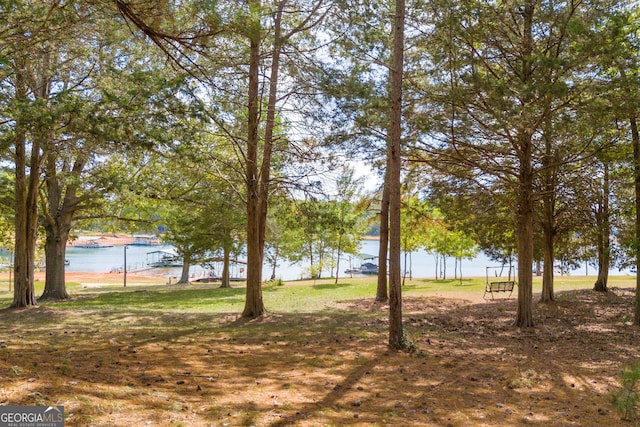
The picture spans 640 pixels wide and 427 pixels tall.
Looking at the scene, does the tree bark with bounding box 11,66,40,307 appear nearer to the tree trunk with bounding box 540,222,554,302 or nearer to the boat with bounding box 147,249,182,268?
the boat with bounding box 147,249,182,268

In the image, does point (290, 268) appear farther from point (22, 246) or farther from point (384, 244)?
point (22, 246)

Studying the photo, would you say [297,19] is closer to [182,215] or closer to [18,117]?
[18,117]

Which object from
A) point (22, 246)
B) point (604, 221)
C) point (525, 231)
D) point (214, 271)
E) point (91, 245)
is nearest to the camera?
point (525, 231)

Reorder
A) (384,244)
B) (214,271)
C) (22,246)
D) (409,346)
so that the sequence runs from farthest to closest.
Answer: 1. (214,271)
2. (384,244)
3. (22,246)
4. (409,346)

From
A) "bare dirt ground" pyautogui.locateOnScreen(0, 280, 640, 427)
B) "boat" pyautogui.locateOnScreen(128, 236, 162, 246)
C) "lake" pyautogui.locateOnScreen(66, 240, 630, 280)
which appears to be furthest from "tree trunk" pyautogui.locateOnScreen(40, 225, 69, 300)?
"lake" pyautogui.locateOnScreen(66, 240, 630, 280)

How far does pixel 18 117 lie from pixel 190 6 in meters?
3.80

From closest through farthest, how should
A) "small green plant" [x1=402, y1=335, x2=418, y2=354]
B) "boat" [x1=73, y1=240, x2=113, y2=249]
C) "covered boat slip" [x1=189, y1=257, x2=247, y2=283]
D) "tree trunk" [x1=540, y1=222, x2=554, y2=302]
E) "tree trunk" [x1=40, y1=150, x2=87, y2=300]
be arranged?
"small green plant" [x1=402, y1=335, x2=418, y2=354] < "tree trunk" [x1=540, y1=222, x2=554, y2=302] < "tree trunk" [x1=40, y1=150, x2=87, y2=300] < "covered boat slip" [x1=189, y1=257, x2=247, y2=283] < "boat" [x1=73, y1=240, x2=113, y2=249]

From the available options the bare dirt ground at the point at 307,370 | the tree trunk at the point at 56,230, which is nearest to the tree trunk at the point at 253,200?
the bare dirt ground at the point at 307,370

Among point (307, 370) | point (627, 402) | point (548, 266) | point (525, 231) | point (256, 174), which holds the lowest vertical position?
point (307, 370)

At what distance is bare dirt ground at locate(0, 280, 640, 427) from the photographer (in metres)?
4.64

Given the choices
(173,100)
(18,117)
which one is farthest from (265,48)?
(18,117)

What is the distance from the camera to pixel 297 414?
15.5 feet

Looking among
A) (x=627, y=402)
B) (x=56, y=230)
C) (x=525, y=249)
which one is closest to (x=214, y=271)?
(x=56, y=230)

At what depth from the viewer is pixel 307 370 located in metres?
6.73
